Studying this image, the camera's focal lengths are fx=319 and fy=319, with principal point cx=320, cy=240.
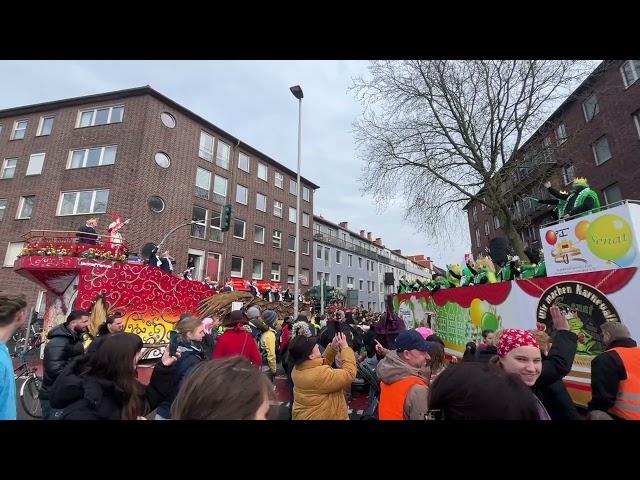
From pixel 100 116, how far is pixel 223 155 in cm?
Answer: 832

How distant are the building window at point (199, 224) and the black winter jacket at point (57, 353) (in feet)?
62.4

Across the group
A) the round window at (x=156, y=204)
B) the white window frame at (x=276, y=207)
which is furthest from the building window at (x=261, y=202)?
the round window at (x=156, y=204)

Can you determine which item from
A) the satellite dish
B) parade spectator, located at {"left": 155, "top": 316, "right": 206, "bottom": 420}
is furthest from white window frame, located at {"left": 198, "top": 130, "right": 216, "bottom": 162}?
parade spectator, located at {"left": 155, "top": 316, "right": 206, "bottom": 420}

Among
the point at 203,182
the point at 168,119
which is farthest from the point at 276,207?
the point at 168,119

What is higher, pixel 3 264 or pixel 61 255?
pixel 3 264

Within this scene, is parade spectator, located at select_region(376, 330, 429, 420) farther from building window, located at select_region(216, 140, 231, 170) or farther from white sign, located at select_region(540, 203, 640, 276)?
building window, located at select_region(216, 140, 231, 170)

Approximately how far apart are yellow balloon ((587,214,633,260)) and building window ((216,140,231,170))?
2439 centimetres

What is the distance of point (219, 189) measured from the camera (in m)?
24.9

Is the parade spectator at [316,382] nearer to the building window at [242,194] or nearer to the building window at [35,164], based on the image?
the building window at [242,194]
